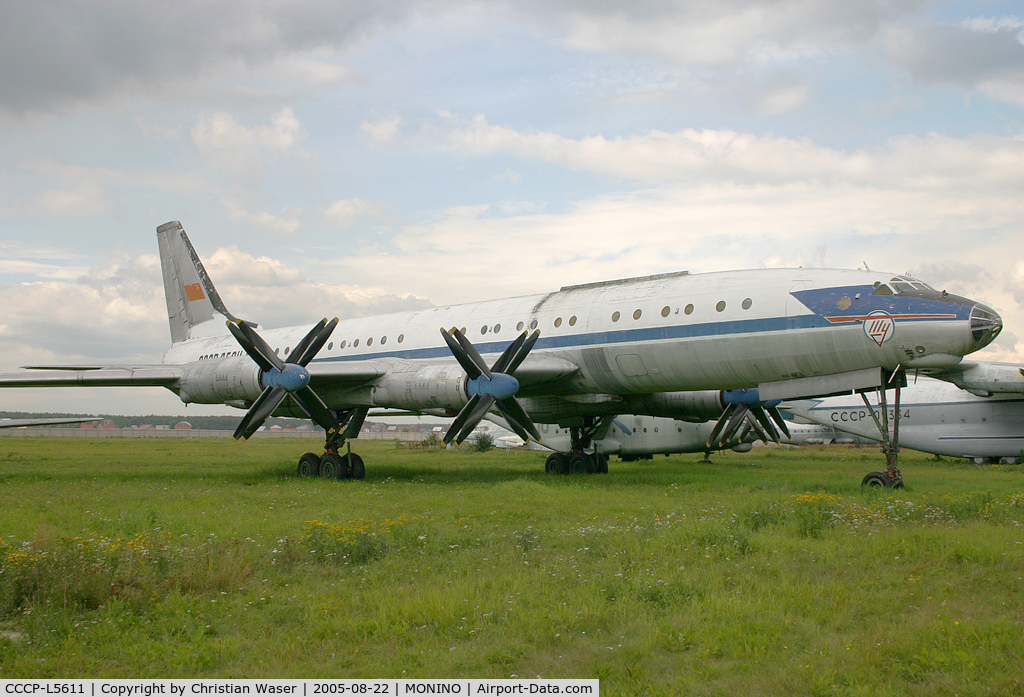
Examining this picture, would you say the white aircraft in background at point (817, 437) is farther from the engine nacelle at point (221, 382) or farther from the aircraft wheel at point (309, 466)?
the engine nacelle at point (221, 382)

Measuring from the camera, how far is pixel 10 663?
4.54 metres

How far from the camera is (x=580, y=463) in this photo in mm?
20922

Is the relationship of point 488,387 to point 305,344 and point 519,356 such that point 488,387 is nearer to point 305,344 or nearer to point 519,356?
point 519,356

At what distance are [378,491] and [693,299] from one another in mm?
7868

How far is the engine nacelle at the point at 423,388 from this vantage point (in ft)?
52.3

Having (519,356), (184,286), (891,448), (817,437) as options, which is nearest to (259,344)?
(519,356)

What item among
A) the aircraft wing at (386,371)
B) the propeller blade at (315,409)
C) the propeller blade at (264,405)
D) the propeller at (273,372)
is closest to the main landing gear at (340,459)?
the propeller blade at (315,409)

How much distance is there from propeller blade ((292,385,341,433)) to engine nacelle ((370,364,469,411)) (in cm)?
127

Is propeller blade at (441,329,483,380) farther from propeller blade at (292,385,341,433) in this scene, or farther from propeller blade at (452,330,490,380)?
propeller blade at (292,385,341,433)

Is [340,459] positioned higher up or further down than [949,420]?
further down

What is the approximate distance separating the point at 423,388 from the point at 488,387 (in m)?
2.19

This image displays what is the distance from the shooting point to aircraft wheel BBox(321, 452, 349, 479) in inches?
738

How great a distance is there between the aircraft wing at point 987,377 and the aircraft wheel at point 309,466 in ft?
68.8

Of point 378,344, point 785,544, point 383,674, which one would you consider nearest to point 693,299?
point 785,544
